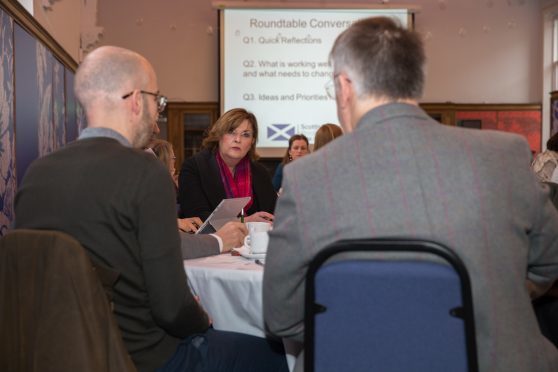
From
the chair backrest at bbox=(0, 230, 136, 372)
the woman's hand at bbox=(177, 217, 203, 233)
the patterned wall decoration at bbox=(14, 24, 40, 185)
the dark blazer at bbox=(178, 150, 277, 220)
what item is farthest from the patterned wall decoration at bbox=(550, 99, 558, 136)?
the chair backrest at bbox=(0, 230, 136, 372)

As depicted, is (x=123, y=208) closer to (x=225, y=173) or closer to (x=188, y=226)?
(x=188, y=226)

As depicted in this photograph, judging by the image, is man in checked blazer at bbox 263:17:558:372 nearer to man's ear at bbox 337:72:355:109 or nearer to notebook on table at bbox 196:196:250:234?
man's ear at bbox 337:72:355:109

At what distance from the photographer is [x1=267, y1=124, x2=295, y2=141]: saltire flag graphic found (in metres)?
9.30

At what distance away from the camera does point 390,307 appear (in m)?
1.17

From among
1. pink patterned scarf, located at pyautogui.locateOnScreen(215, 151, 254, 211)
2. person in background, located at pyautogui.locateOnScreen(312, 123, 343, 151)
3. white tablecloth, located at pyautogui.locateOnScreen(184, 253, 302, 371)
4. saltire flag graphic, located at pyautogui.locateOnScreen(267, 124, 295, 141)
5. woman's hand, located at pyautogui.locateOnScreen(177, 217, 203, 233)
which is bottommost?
white tablecloth, located at pyautogui.locateOnScreen(184, 253, 302, 371)

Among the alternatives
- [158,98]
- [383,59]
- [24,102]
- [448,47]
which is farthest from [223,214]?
[448,47]

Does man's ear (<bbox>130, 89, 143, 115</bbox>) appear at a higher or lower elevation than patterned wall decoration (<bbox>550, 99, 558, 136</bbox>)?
lower

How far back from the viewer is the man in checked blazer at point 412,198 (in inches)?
47.4

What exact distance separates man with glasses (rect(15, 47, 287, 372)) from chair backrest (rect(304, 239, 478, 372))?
1.49ft

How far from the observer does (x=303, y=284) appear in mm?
1286

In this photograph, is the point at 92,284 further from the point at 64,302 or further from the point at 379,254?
the point at 379,254

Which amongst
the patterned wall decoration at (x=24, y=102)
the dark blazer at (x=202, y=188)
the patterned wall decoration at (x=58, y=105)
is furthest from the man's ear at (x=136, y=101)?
the patterned wall decoration at (x=58, y=105)

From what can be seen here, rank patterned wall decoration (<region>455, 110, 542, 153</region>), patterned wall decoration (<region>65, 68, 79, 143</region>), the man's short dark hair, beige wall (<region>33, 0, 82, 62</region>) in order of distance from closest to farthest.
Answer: the man's short dark hair < beige wall (<region>33, 0, 82, 62</region>) < patterned wall decoration (<region>65, 68, 79, 143</region>) < patterned wall decoration (<region>455, 110, 542, 153</region>)

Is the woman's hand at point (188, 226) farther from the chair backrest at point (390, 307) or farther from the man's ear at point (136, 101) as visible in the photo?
the chair backrest at point (390, 307)
